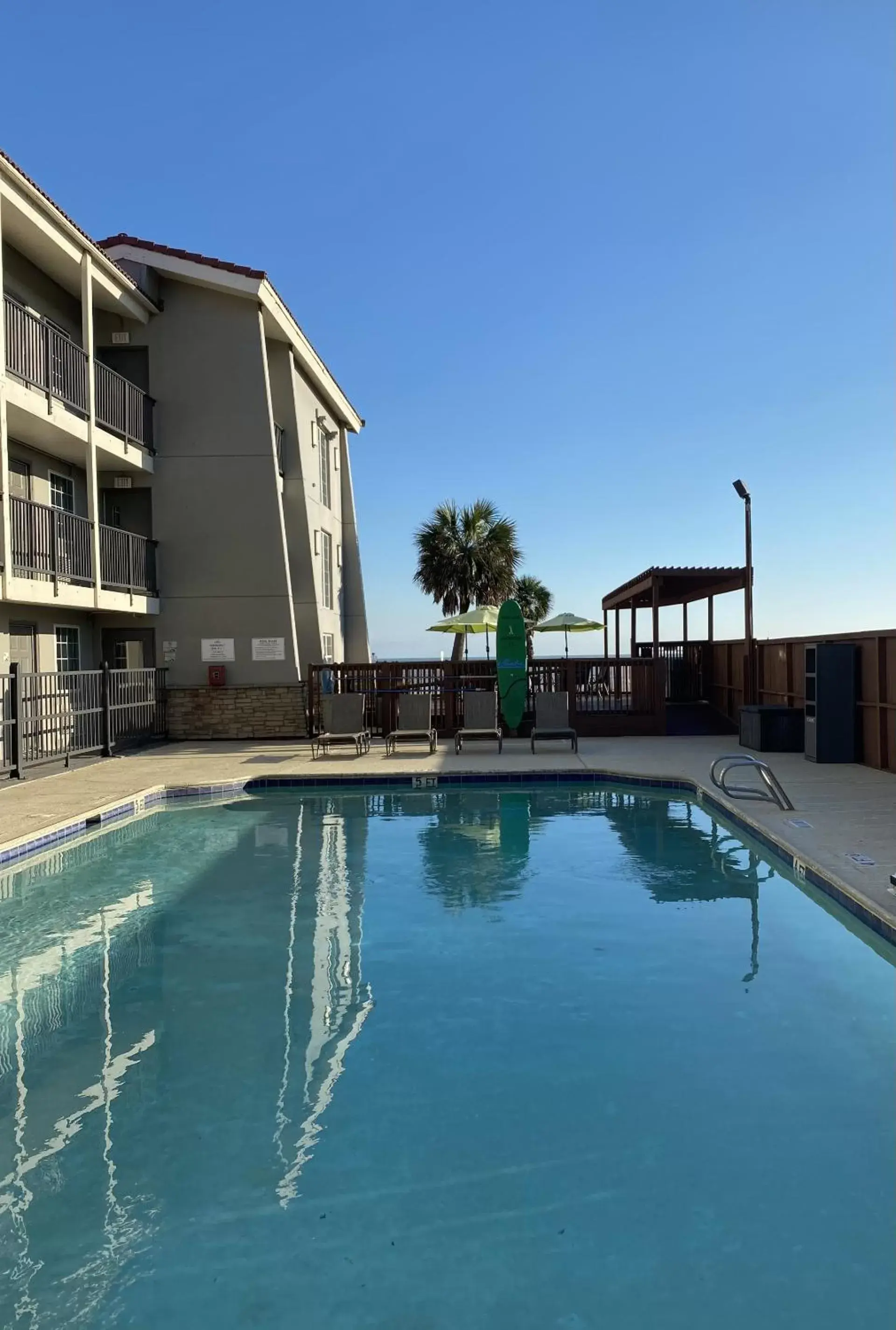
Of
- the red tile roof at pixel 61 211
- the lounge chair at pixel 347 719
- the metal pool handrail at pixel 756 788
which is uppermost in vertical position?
the red tile roof at pixel 61 211

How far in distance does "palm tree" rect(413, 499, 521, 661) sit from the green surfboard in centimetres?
1549

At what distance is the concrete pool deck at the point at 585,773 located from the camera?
7.21m

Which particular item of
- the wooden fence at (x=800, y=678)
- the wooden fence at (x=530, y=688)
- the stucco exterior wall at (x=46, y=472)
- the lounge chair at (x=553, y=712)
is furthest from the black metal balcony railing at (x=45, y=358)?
the wooden fence at (x=800, y=678)

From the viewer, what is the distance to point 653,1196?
321 cm

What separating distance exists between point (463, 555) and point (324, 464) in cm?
997

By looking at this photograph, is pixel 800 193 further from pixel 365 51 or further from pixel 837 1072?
pixel 837 1072

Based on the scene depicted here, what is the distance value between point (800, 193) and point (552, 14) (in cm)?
425

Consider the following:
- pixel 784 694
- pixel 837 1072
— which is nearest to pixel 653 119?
pixel 784 694

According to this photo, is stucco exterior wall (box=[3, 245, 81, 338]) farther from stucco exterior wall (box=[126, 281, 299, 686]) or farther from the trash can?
the trash can

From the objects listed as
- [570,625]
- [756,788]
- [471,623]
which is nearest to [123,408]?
[471,623]

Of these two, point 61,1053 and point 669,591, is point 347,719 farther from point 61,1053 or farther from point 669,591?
point 61,1053

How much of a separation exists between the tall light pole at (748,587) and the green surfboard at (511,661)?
13.9ft

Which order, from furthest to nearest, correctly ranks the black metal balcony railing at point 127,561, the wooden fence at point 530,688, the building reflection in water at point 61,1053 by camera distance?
1. the wooden fence at point 530,688
2. the black metal balcony railing at point 127,561
3. the building reflection in water at point 61,1053

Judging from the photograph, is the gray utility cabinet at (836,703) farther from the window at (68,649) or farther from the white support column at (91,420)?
the window at (68,649)
